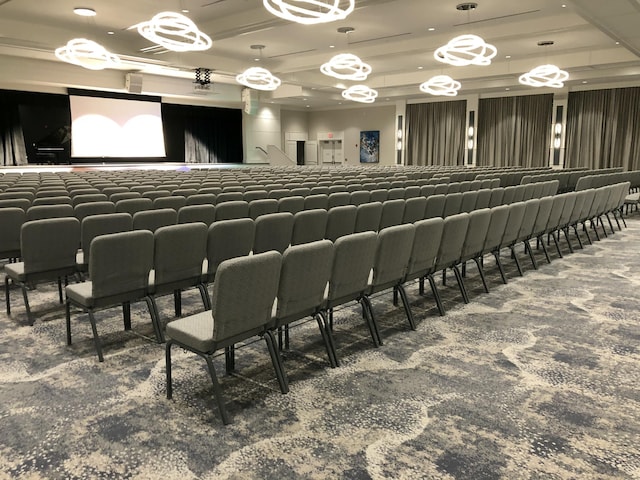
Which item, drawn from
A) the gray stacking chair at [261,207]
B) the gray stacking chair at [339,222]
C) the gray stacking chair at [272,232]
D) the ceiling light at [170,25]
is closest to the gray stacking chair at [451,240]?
the gray stacking chair at [339,222]

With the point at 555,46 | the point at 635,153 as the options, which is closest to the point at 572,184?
the point at 555,46

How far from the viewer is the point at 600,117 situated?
2048cm

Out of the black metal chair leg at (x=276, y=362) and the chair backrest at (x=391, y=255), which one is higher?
the chair backrest at (x=391, y=255)

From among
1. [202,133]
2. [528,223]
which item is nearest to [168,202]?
[528,223]

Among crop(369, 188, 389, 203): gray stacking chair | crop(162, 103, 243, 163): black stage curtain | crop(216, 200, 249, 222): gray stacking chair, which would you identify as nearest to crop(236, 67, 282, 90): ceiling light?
crop(162, 103, 243, 163): black stage curtain

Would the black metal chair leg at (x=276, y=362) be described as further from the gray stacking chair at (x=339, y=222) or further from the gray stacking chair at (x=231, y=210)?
the gray stacking chair at (x=231, y=210)

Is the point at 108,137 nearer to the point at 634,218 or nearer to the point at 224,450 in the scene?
the point at 634,218

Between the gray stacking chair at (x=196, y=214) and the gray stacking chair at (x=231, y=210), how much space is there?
4.4 inches

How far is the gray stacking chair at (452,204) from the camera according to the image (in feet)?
23.5

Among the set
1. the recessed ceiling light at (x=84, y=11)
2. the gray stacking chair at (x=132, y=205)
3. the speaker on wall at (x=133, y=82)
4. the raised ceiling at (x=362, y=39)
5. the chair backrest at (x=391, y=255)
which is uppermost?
the recessed ceiling light at (x=84, y=11)

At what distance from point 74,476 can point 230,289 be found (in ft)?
3.72

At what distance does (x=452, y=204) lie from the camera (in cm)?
724

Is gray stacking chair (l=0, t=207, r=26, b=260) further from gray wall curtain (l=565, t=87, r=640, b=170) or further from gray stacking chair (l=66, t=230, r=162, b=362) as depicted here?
gray wall curtain (l=565, t=87, r=640, b=170)

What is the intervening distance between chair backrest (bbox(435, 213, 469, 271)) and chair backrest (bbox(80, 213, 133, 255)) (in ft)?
9.82
